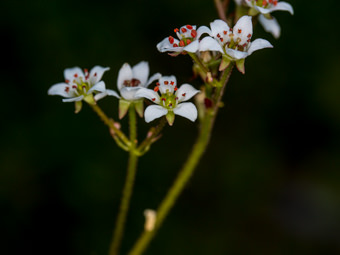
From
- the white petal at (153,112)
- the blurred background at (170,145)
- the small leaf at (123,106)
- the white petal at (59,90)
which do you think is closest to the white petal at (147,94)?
the white petal at (153,112)

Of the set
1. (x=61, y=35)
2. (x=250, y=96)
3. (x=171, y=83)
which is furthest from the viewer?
(x=250, y=96)

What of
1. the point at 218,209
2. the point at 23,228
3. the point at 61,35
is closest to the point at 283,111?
the point at 218,209

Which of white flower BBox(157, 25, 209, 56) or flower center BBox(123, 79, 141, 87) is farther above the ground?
white flower BBox(157, 25, 209, 56)

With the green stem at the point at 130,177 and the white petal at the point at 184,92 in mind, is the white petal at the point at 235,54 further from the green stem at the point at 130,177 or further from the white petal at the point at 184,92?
the green stem at the point at 130,177

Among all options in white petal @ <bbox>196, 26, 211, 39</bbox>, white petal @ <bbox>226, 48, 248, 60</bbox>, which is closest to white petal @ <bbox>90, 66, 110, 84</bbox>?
white petal @ <bbox>196, 26, 211, 39</bbox>

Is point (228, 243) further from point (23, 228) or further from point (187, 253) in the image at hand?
point (23, 228)

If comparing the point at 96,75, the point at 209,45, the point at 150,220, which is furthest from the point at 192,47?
the point at 150,220

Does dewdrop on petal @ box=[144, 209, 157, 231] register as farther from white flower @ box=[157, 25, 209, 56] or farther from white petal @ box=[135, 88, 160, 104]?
white flower @ box=[157, 25, 209, 56]
